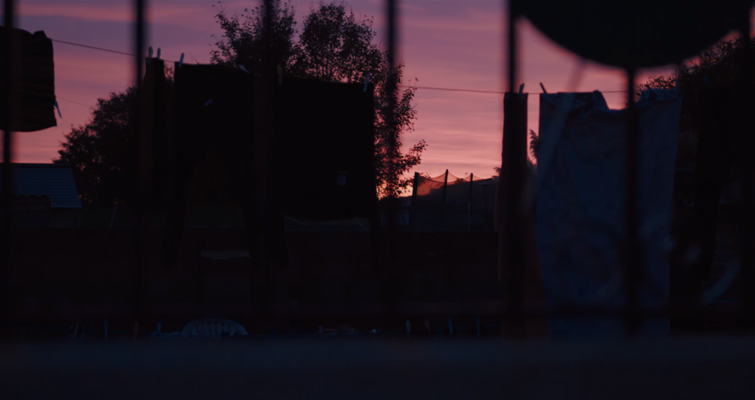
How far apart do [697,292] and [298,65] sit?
803 centimetres

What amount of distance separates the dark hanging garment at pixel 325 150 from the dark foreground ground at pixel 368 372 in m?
1.83

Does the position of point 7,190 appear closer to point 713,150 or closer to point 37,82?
point 37,82

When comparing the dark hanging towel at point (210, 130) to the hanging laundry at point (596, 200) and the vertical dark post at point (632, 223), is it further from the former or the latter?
the vertical dark post at point (632, 223)

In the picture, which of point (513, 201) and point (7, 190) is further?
point (513, 201)

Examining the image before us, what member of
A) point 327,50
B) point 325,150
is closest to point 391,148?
point 325,150

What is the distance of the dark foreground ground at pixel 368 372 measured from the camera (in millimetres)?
1439

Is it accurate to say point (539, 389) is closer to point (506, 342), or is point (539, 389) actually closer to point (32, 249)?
point (506, 342)

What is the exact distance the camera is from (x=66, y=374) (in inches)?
56.3

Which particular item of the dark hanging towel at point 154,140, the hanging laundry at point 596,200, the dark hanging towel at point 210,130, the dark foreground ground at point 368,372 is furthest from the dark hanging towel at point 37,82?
the hanging laundry at point 596,200

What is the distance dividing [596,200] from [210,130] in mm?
2147

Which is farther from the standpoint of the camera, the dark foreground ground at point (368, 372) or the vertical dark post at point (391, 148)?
the vertical dark post at point (391, 148)

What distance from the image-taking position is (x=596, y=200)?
352cm

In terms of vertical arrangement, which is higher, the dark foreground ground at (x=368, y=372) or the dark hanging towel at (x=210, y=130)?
the dark hanging towel at (x=210, y=130)

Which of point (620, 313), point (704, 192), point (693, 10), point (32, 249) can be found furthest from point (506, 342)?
point (32, 249)
